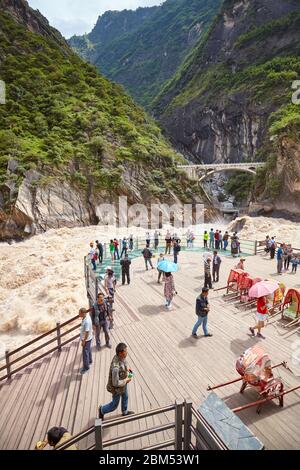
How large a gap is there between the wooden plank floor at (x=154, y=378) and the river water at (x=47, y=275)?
20.4 ft

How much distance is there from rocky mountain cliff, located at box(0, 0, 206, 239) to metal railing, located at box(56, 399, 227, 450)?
32.5m

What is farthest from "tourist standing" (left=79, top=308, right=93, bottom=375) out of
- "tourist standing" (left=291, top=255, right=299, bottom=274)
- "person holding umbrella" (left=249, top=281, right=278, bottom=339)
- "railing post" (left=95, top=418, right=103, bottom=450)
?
"tourist standing" (left=291, top=255, right=299, bottom=274)

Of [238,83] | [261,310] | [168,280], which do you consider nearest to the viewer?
[261,310]

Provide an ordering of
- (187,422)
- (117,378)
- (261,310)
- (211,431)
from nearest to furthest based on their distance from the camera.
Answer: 1. (211,431)
2. (187,422)
3. (117,378)
4. (261,310)

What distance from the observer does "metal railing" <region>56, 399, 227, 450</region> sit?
400 cm

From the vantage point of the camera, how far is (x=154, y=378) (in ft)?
22.6

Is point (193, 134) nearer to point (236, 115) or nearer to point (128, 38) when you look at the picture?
point (236, 115)

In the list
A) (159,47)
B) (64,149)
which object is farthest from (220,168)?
(159,47)

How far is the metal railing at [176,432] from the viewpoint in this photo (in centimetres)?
400

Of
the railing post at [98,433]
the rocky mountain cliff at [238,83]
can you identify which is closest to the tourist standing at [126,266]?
the railing post at [98,433]

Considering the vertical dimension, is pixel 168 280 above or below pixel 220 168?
below

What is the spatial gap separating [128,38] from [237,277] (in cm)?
20613

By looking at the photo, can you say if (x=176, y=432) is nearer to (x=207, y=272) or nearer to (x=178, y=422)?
(x=178, y=422)

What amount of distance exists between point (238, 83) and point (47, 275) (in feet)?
243
